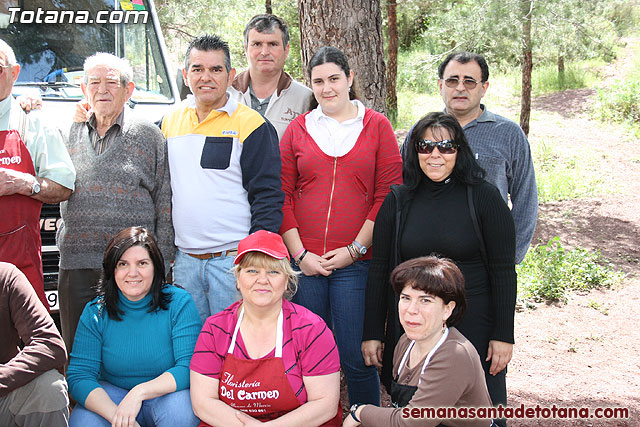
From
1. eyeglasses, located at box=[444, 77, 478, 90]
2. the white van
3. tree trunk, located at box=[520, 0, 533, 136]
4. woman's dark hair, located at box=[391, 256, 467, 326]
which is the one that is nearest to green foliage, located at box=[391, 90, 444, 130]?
tree trunk, located at box=[520, 0, 533, 136]

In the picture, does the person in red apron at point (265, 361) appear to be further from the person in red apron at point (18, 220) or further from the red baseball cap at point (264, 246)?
the person in red apron at point (18, 220)

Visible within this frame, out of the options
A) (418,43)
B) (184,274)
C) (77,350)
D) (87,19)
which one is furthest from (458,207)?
(418,43)

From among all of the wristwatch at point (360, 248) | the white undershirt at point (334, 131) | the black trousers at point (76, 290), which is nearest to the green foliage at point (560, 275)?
the wristwatch at point (360, 248)

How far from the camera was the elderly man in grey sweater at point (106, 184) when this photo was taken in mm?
3471

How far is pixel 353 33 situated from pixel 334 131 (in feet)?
5.90

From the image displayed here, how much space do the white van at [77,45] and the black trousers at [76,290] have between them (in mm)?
1539

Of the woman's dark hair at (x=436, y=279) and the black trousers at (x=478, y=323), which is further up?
the woman's dark hair at (x=436, y=279)

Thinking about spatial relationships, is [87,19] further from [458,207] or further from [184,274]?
[458,207]

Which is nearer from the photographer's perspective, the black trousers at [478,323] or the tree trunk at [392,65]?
the black trousers at [478,323]

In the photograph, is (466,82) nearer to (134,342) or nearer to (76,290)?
(134,342)

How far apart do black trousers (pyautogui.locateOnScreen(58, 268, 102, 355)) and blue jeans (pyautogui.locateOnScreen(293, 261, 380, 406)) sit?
1.20 metres

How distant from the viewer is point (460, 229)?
3.06m

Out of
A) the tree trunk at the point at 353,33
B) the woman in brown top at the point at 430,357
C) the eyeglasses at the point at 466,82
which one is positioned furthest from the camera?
the tree trunk at the point at 353,33

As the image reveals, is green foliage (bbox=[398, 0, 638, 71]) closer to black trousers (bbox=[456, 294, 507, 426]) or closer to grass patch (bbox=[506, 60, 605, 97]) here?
grass patch (bbox=[506, 60, 605, 97])
